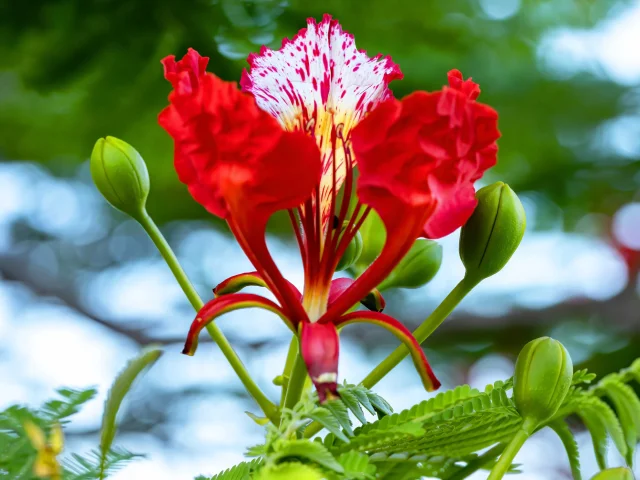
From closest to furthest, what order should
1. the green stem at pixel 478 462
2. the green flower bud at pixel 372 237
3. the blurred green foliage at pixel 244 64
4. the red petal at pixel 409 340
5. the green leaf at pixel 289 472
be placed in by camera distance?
the green leaf at pixel 289 472 < the red petal at pixel 409 340 < the green stem at pixel 478 462 < the green flower bud at pixel 372 237 < the blurred green foliage at pixel 244 64

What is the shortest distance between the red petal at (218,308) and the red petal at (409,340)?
0.05 metres

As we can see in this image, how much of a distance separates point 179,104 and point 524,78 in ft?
4.50

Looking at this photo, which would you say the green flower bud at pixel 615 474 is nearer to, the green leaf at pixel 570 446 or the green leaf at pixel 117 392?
the green leaf at pixel 570 446

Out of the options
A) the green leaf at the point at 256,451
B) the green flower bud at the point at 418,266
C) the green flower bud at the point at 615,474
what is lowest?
the green leaf at the point at 256,451

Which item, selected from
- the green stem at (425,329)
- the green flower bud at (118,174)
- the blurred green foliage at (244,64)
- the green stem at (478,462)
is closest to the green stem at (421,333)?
the green stem at (425,329)

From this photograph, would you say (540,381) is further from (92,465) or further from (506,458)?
(92,465)

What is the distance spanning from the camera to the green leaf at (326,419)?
1.50ft

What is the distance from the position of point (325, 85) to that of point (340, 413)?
0.80ft

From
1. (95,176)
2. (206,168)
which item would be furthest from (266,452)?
(95,176)

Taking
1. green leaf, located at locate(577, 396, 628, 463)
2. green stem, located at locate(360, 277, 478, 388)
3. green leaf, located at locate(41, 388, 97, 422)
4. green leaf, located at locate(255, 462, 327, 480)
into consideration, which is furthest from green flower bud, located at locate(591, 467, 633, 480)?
green leaf, located at locate(41, 388, 97, 422)

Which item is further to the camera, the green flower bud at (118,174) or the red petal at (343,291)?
the green flower bud at (118,174)

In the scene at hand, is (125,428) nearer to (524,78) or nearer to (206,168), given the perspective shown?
(524,78)

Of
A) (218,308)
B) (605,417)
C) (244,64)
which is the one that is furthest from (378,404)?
(244,64)

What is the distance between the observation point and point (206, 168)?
510 mm
